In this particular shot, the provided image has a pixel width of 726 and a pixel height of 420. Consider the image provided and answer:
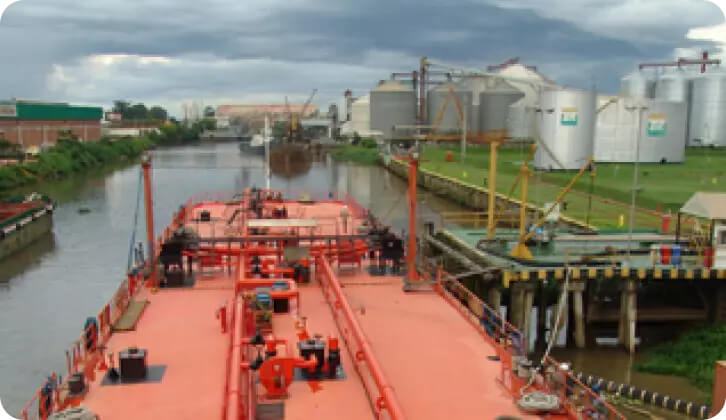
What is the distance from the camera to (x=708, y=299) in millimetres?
19953

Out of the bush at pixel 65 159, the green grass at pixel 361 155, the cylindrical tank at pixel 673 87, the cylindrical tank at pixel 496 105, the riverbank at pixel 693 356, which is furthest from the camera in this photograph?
the cylindrical tank at pixel 496 105

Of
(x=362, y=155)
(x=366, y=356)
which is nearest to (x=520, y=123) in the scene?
(x=362, y=155)

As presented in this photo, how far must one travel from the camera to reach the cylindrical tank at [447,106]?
99.9 meters

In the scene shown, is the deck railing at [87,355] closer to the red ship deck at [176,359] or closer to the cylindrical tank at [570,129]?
the red ship deck at [176,359]

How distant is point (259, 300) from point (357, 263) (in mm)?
6234

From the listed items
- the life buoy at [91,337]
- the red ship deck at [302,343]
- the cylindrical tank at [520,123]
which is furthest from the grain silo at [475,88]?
the life buoy at [91,337]

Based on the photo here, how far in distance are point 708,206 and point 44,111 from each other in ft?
245

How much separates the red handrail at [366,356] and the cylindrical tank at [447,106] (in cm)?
8536

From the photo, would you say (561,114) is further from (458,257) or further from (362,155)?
(362,155)

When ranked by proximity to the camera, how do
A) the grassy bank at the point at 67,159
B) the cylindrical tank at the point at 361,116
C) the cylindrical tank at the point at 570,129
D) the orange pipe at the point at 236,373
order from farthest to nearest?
the cylindrical tank at the point at 361,116 < the grassy bank at the point at 67,159 < the cylindrical tank at the point at 570,129 < the orange pipe at the point at 236,373

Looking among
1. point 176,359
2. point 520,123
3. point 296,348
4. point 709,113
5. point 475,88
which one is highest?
point 475,88

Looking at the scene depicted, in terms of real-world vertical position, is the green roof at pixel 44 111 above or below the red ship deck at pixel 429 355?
above

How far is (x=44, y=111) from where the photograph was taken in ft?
252

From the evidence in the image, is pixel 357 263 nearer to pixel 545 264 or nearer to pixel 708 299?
pixel 545 264
